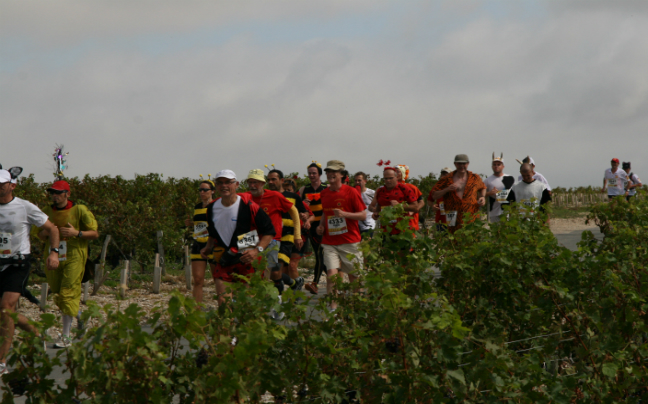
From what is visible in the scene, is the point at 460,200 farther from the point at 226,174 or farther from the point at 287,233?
the point at 226,174

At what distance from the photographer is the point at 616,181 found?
1945 cm

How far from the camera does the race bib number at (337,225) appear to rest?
866 centimetres

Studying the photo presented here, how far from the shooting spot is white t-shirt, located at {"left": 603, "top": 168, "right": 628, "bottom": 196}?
19.4 m

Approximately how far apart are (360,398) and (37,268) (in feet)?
32.4

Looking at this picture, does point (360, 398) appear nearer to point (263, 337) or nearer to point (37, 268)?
point (263, 337)

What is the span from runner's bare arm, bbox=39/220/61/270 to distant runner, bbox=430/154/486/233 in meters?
4.85

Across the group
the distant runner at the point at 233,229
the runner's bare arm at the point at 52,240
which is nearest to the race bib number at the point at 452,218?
the distant runner at the point at 233,229

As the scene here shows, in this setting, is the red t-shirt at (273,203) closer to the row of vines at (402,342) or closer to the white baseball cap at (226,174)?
the white baseball cap at (226,174)

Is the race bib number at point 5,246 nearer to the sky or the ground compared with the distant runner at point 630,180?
nearer to the ground

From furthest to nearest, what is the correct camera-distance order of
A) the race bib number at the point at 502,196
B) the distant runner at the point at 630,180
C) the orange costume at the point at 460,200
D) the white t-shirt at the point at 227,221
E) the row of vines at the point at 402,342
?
the distant runner at the point at 630,180 → the race bib number at the point at 502,196 → the orange costume at the point at 460,200 → the white t-shirt at the point at 227,221 → the row of vines at the point at 402,342

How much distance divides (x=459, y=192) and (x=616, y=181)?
473 inches

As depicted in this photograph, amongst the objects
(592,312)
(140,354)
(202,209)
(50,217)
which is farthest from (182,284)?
(140,354)

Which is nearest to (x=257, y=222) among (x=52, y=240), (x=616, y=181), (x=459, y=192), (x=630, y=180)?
(x=52, y=240)

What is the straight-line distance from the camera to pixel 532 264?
15.3 feet
